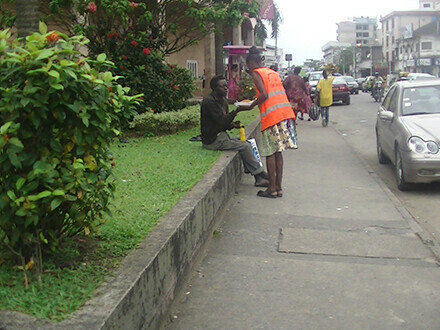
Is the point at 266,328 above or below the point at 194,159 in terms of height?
below

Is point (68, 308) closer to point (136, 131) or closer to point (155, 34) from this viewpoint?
point (136, 131)

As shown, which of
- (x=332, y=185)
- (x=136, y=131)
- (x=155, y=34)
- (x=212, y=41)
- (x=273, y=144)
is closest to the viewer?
(x=273, y=144)

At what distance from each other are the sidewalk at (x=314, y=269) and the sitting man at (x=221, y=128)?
1.03 feet

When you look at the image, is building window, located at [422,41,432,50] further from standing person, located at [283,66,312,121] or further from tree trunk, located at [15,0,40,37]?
tree trunk, located at [15,0,40,37]

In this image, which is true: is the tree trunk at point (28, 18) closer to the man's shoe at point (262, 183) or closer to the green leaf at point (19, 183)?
the man's shoe at point (262, 183)

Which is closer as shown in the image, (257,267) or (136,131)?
(257,267)

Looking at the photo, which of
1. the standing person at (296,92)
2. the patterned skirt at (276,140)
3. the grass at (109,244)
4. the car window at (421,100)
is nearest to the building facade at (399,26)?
the standing person at (296,92)

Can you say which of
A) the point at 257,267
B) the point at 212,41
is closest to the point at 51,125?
the point at 257,267

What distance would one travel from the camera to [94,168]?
3.36 metres

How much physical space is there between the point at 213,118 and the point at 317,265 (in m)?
3.56

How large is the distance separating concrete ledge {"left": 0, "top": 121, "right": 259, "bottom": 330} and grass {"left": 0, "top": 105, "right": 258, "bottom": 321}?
0.29 feet

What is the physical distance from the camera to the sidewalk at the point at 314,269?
164 inches

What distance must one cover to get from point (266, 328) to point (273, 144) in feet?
13.0

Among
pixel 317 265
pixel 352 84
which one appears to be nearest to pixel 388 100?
pixel 317 265
